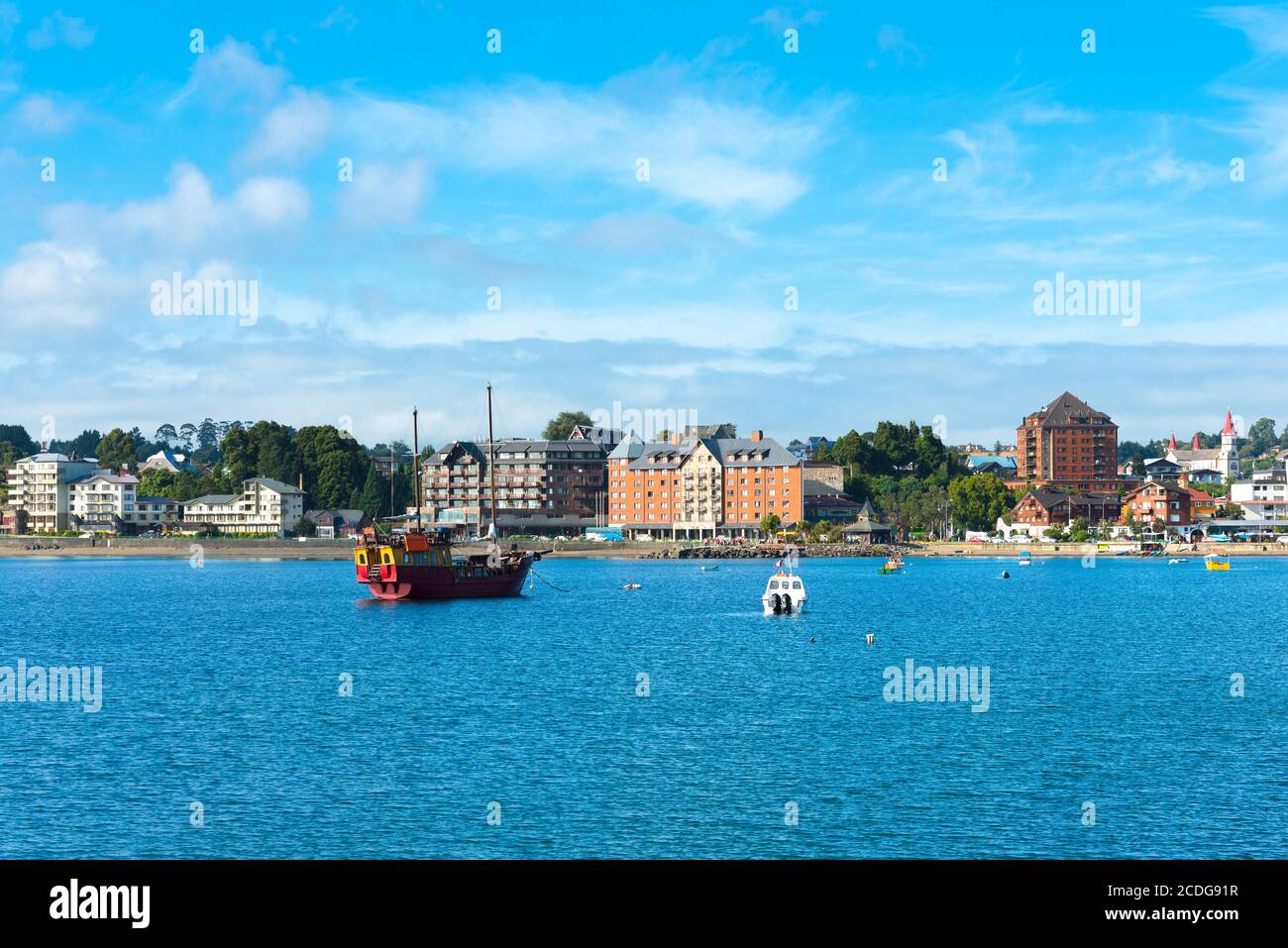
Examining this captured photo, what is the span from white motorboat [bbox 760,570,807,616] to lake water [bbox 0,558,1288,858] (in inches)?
→ 164

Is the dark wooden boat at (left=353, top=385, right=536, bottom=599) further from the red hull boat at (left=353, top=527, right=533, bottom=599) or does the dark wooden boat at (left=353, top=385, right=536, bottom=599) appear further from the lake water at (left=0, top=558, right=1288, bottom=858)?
the lake water at (left=0, top=558, right=1288, bottom=858)

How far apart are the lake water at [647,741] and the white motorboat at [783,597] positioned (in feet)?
13.6

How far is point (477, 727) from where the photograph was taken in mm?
39500

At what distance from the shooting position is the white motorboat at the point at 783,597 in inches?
3275

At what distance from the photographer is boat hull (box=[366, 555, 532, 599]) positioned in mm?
97250

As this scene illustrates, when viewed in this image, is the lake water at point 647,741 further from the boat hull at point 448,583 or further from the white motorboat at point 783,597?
the boat hull at point 448,583

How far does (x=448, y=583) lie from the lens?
100438 millimetres
